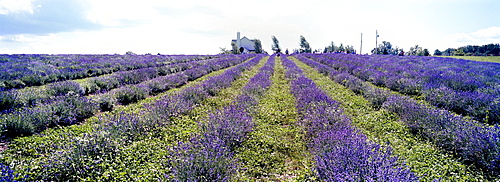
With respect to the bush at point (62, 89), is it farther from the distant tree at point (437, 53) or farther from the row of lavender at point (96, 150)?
the distant tree at point (437, 53)

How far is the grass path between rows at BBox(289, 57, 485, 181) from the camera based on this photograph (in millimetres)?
3633

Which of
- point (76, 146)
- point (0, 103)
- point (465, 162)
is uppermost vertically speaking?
point (0, 103)

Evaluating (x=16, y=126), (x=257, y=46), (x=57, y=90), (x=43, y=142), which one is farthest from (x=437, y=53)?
(x=16, y=126)

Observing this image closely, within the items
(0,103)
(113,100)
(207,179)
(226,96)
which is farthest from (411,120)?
(0,103)

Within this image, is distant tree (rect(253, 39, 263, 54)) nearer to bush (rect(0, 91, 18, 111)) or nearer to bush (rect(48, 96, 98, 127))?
bush (rect(48, 96, 98, 127))

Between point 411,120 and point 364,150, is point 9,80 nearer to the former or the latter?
point 364,150

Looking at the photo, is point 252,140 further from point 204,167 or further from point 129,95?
point 129,95

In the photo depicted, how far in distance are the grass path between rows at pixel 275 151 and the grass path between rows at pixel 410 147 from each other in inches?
62.6

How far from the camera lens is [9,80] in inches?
444

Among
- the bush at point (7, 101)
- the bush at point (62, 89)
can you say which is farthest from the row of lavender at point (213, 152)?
the bush at point (62, 89)

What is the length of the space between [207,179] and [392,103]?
617 centimetres

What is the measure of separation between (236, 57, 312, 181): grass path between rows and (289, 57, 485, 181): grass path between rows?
5.22 ft

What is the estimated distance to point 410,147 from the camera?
458cm

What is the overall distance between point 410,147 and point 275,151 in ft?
8.65
